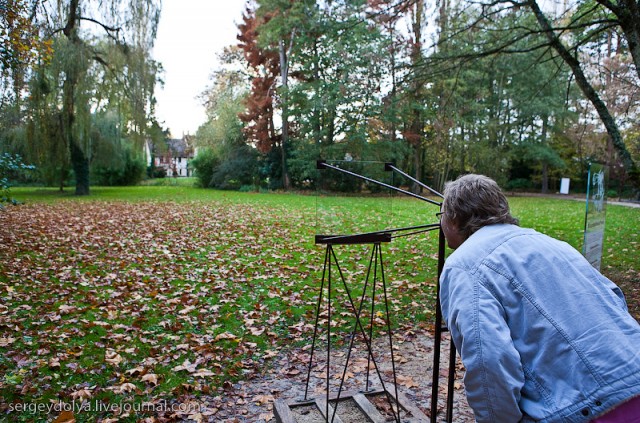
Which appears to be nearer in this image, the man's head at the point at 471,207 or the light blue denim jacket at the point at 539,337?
the light blue denim jacket at the point at 539,337

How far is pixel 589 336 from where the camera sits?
4.26 feet

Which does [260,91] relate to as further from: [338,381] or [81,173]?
[338,381]

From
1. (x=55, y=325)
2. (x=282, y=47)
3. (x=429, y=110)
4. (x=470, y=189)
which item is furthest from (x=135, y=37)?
(x=470, y=189)

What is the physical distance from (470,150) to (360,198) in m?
21.2

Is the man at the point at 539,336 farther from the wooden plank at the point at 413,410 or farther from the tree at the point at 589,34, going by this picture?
the tree at the point at 589,34

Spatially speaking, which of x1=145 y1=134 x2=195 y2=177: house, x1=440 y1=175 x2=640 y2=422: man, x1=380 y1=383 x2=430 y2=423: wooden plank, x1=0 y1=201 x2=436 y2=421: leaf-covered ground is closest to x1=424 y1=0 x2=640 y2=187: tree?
x1=0 y1=201 x2=436 y2=421: leaf-covered ground

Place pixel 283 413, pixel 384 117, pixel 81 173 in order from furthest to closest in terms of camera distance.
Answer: pixel 81 173
pixel 384 117
pixel 283 413

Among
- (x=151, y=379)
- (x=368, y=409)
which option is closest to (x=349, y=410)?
(x=368, y=409)

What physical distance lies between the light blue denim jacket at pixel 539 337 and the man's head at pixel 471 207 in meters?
0.21

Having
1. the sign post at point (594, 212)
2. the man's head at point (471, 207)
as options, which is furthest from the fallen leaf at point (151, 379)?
the sign post at point (594, 212)

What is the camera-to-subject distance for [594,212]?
5039 mm

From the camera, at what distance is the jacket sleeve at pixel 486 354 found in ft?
4.24

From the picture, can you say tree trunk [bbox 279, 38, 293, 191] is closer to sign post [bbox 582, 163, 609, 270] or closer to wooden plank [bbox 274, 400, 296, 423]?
sign post [bbox 582, 163, 609, 270]

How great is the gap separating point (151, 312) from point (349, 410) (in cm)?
292
